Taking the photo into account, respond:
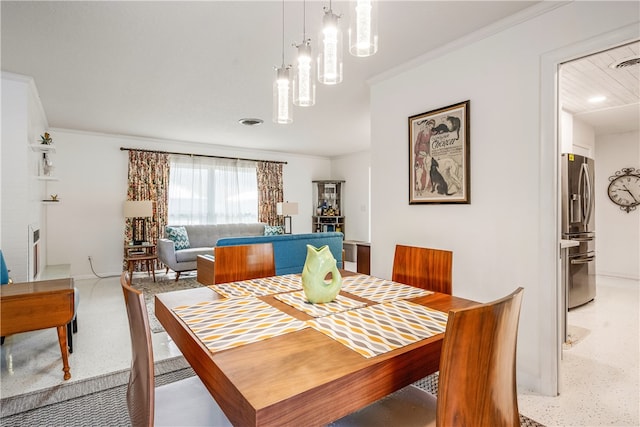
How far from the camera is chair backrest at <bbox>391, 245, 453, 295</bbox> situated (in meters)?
1.85

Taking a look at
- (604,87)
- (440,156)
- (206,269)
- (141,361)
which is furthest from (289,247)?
(604,87)

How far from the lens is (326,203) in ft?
26.6

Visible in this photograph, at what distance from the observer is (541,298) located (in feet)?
6.84

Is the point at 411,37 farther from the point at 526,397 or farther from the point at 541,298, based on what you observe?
the point at 526,397

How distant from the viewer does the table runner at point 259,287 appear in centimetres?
166

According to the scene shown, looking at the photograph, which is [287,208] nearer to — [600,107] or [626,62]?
[600,107]

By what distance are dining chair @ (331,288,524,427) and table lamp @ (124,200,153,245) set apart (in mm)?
5489

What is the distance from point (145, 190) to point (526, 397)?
6245 mm

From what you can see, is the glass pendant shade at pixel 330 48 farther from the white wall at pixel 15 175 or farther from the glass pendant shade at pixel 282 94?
the white wall at pixel 15 175

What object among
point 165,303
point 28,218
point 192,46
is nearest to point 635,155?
Answer: point 192,46

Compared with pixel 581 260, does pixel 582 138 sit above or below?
above

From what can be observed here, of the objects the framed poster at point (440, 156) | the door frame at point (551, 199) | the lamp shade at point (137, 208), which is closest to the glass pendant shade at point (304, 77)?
the framed poster at point (440, 156)

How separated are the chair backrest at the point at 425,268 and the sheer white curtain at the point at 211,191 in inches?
210

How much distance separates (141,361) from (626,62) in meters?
3.99
